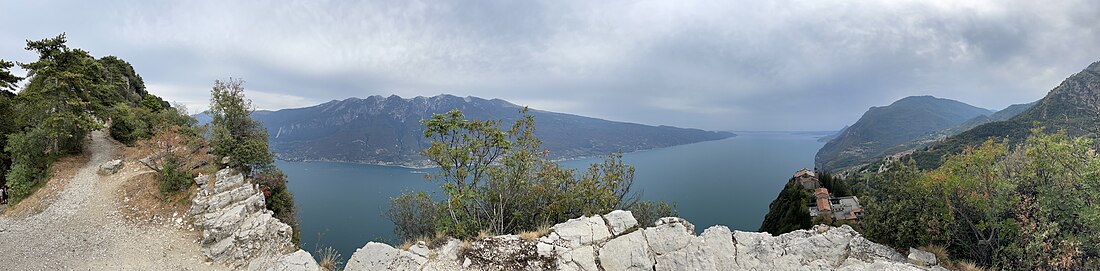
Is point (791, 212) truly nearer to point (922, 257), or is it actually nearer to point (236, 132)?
point (922, 257)

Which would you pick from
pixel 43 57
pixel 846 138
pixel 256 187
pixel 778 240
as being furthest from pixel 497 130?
pixel 846 138

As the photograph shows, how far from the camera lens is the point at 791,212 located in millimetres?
41438

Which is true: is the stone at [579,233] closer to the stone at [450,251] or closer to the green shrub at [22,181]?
the stone at [450,251]

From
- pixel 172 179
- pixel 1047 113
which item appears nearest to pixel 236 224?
pixel 172 179

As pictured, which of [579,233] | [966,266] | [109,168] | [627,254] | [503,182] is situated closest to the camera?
[966,266]

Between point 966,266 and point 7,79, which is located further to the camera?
point 7,79

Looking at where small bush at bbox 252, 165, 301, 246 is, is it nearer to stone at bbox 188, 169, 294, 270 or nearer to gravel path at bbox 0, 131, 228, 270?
stone at bbox 188, 169, 294, 270

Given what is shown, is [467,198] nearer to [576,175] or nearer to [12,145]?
[576,175]

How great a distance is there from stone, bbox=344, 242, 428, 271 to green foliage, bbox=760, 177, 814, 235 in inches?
1499

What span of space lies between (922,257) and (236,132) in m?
26.5

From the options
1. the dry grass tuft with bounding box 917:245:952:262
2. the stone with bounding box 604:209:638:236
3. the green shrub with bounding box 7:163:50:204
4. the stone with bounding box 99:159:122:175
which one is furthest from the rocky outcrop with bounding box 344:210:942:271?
the stone with bounding box 99:159:122:175

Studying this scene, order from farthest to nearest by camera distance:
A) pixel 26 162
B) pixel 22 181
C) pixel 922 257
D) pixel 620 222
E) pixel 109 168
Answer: pixel 109 168 < pixel 26 162 < pixel 22 181 < pixel 620 222 < pixel 922 257

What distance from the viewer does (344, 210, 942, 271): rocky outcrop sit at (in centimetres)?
822

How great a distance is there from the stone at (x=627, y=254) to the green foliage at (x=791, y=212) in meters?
34.4
